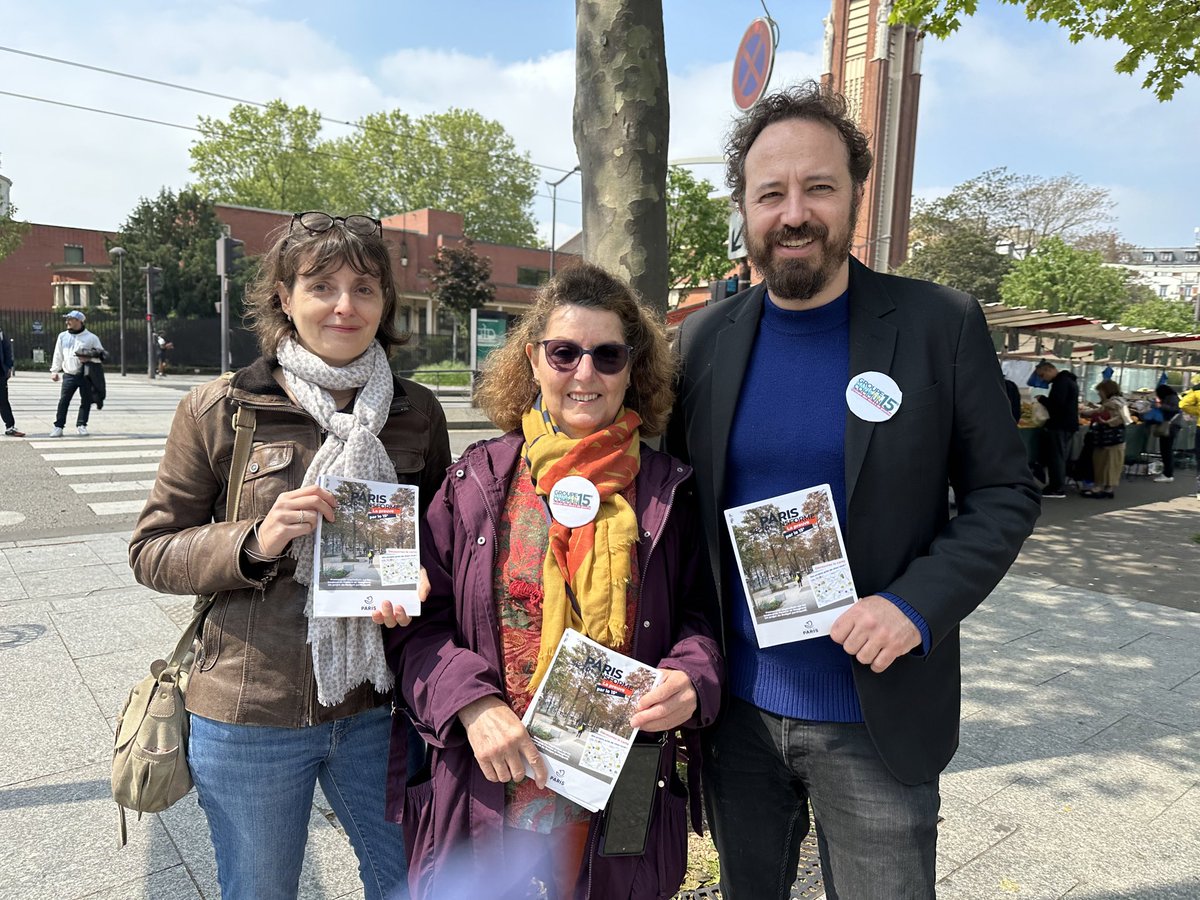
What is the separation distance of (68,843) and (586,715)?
2.31 metres

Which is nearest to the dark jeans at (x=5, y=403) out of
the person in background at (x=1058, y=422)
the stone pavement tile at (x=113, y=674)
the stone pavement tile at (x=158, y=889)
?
the stone pavement tile at (x=113, y=674)

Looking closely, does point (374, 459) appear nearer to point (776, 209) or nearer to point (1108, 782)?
point (776, 209)

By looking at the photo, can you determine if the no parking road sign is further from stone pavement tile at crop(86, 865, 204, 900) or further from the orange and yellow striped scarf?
stone pavement tile at crop(86, 865, 204, 900)

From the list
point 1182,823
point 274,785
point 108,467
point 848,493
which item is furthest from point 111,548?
A: point 1182,823

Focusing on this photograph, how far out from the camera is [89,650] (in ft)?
14.6

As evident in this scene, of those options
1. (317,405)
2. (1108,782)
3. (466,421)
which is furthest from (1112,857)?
(466,421)

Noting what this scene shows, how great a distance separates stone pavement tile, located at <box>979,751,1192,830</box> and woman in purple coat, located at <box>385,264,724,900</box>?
7.22ft

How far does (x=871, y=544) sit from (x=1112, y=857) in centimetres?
222

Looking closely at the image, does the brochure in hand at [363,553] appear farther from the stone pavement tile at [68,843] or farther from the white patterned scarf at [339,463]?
the stone pavement tile at [68,843]

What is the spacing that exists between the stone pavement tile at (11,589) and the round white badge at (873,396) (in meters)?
5.76

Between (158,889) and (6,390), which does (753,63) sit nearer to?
(158,889)

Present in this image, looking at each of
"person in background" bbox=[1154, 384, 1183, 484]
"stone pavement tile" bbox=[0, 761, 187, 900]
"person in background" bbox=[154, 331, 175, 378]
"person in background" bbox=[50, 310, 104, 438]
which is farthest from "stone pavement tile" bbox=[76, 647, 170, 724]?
"person in background" bbox=[154, 331, 175, 378]

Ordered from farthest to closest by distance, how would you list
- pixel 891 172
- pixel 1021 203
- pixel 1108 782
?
1. pixel 1021 203
2. pixel 891 172
3. pixel 1108 782

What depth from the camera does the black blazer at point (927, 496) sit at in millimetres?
1718
